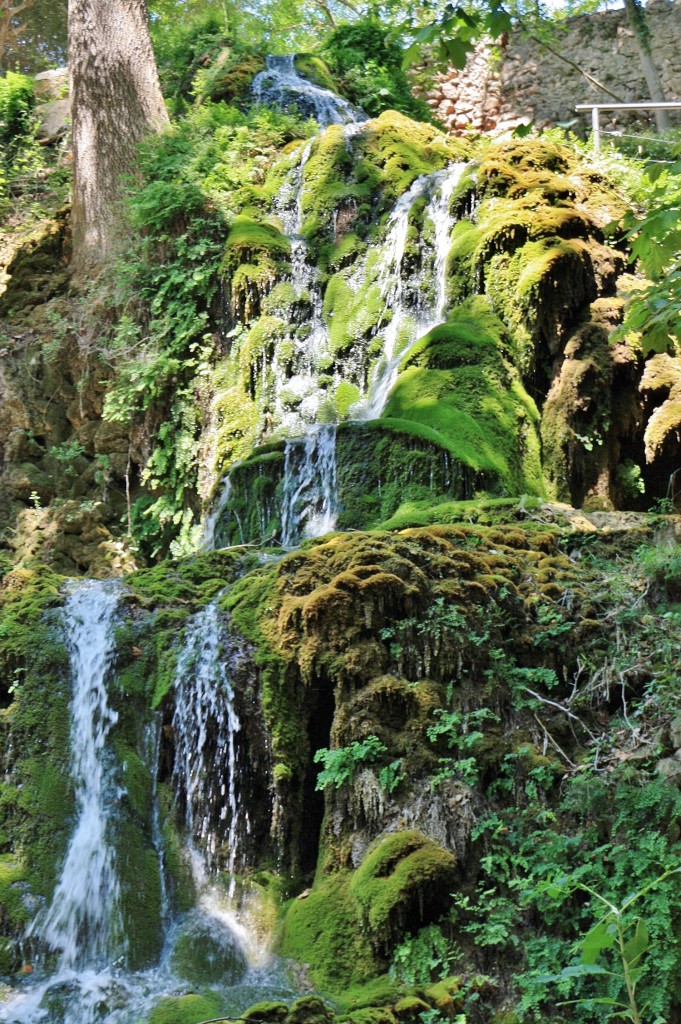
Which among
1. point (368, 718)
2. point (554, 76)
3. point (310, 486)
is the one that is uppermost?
point (554, 76)

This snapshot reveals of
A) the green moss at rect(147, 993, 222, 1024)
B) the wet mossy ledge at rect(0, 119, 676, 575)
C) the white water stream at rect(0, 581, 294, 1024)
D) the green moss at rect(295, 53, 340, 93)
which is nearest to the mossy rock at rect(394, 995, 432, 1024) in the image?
the white water stream at rect(0, 581, 294, 1024)

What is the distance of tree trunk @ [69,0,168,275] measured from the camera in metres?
12.9

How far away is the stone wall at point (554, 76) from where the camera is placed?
18.5 metres

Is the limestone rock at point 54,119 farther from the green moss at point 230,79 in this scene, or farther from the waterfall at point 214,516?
the waterfall at point 214,516

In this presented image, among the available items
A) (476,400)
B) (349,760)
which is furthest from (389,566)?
(476,400)

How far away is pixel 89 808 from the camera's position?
19.6 feet

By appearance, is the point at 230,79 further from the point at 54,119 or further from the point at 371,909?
the point at 371,909

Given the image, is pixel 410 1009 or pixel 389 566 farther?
pixel 389 566

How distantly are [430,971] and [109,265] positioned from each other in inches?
384

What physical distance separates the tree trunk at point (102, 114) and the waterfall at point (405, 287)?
12.1 feet

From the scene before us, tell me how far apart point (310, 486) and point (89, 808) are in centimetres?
337

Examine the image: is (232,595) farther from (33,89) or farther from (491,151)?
(33,89)

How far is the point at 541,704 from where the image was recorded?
5582mm

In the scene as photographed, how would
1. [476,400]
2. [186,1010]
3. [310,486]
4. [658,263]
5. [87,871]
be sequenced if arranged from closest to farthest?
[658,263]
[186,1010]
[87,871]
[310,486]
[476,400]
